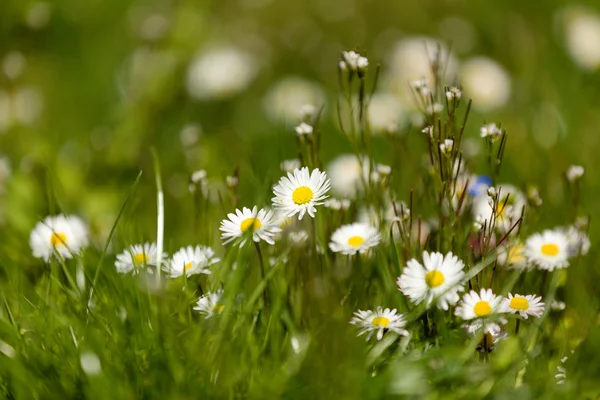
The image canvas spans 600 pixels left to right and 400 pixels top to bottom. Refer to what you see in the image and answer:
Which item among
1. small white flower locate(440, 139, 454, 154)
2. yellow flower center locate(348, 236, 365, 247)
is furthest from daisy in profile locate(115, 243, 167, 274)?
small white flower locate(440, 139, 454, 154)

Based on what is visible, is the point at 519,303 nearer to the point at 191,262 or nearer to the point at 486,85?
the point at 191,262

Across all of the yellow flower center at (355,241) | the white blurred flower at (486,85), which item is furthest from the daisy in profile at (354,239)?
the white blurred flower at (486,85)

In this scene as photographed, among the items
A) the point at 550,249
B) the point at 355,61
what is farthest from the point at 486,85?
the point at 355,61

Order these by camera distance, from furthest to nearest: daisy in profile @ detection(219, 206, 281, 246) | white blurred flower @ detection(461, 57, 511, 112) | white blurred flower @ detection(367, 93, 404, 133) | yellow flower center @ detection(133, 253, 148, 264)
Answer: white blurred flower @ detection(461, 57, 511, 112) < white blurred flower @ detection(367, 93, 404, 133) < yellow flower center @ detection(133, 253, 148, 264) < daisy in profile @ detection(219, 206, 281, 246)

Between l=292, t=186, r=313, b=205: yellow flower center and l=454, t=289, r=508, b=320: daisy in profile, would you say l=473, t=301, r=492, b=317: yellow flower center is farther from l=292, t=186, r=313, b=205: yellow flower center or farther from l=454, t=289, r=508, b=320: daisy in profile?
l=292, t=186, r=313, b=205: yellow flower center

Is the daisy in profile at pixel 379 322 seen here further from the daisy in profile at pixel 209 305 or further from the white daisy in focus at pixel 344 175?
the white daisy in focus at pixel 344 175

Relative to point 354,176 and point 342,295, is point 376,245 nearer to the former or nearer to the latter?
point 342,295
